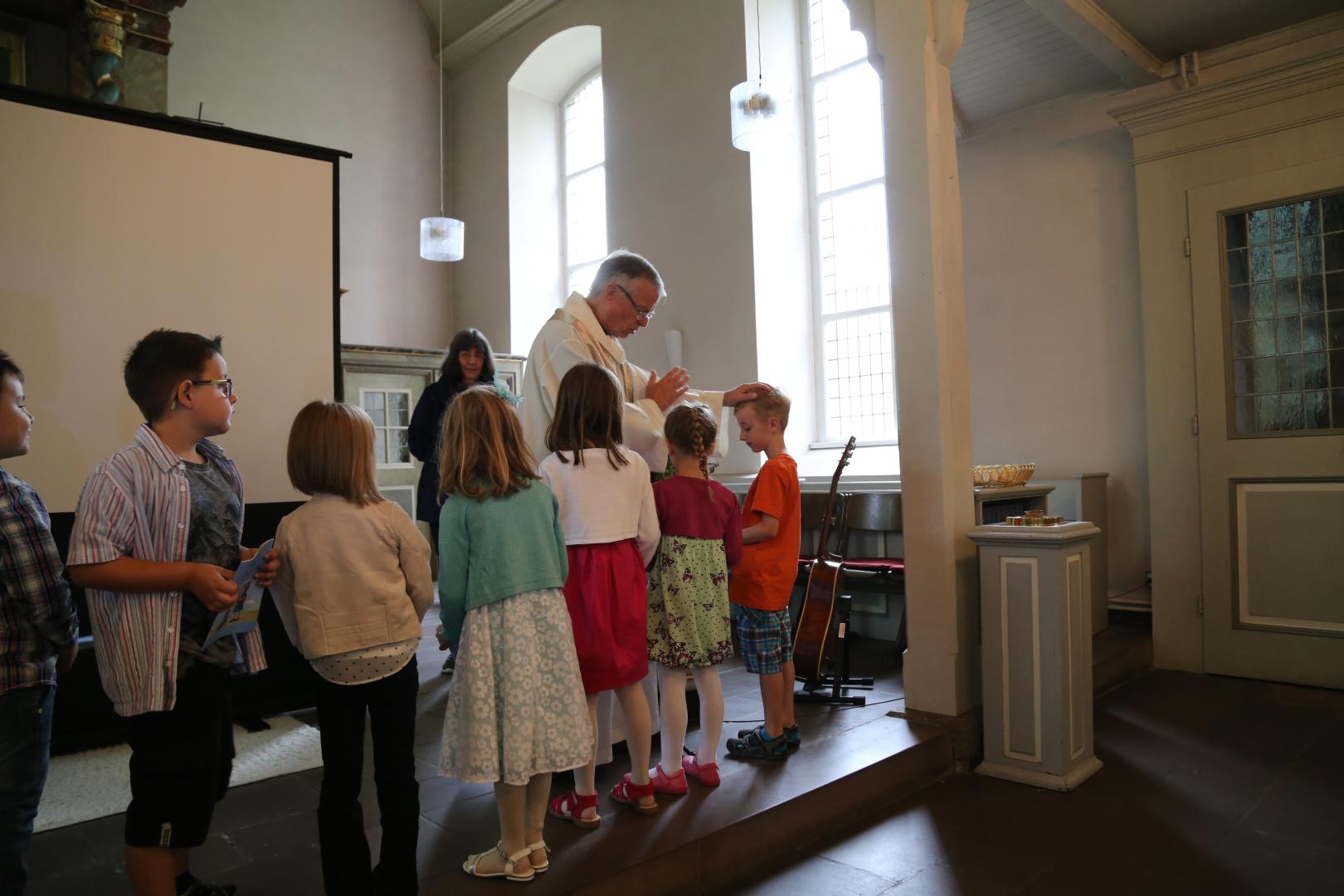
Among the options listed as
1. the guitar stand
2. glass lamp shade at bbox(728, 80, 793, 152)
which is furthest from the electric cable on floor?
glass lamp shade at bbox(728, 80, 793, 152)

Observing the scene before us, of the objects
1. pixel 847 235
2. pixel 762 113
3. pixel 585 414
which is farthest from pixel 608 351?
pixel 847 235

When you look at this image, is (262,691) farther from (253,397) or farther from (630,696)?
(630,696)

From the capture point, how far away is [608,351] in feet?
9.84

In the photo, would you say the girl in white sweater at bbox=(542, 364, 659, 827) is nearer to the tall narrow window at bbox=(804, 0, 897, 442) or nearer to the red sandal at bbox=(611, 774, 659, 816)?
the red sandal at bbox=(611, 774, 659, 816)

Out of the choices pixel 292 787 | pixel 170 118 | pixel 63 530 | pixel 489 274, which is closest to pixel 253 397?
pixel 63 530

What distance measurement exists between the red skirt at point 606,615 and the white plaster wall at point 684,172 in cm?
437

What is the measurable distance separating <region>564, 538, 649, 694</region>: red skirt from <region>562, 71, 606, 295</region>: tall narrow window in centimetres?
727

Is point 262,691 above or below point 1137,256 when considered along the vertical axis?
below

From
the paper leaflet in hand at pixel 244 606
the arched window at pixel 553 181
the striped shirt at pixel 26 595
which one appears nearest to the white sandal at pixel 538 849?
the paper leaflet in hand at pixel 244 606

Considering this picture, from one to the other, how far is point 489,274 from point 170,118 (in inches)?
228

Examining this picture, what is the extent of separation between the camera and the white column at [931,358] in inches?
132

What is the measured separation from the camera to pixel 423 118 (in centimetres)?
1011

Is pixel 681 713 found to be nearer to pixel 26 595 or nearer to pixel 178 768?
pixel 178 768

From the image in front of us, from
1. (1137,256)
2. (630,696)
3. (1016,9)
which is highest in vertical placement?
(1016,9)
